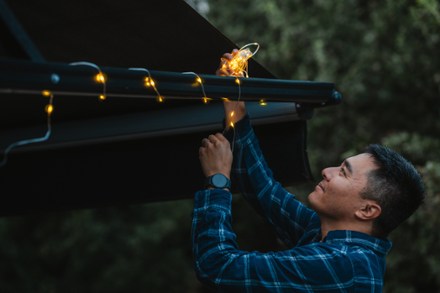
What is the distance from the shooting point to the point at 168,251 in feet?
33.6

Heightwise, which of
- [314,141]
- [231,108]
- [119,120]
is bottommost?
[231,108]

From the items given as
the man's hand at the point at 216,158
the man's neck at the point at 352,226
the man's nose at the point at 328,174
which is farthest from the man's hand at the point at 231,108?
the man's neck at the point at 352,226

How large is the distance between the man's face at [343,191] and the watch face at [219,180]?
34 cm

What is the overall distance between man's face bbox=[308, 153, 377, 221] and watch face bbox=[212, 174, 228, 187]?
34cm

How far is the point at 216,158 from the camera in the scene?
178cm

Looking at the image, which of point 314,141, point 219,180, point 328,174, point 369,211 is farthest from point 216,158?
point 314,141

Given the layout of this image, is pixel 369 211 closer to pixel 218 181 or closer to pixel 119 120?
pixel 218 181

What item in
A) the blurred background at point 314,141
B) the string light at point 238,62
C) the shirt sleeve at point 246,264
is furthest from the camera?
the blurred background at point 314,141

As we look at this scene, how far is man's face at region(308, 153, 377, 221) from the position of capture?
1.93m

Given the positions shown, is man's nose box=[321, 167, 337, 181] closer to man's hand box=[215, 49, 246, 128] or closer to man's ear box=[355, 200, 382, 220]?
man's ear box=[355, 200, 382, 220]

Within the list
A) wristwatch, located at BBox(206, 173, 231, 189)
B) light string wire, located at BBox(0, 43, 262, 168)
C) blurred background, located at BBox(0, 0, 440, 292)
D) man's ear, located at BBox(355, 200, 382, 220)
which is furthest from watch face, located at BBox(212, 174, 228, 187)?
blurred background, located at BBox(0, 0, 440, 292)

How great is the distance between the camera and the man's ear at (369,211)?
1929 mm

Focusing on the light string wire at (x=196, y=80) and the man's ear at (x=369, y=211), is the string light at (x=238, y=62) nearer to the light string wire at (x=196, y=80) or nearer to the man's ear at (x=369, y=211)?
the light string wire at (x=196, y=80)

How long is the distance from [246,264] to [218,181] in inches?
9.9
